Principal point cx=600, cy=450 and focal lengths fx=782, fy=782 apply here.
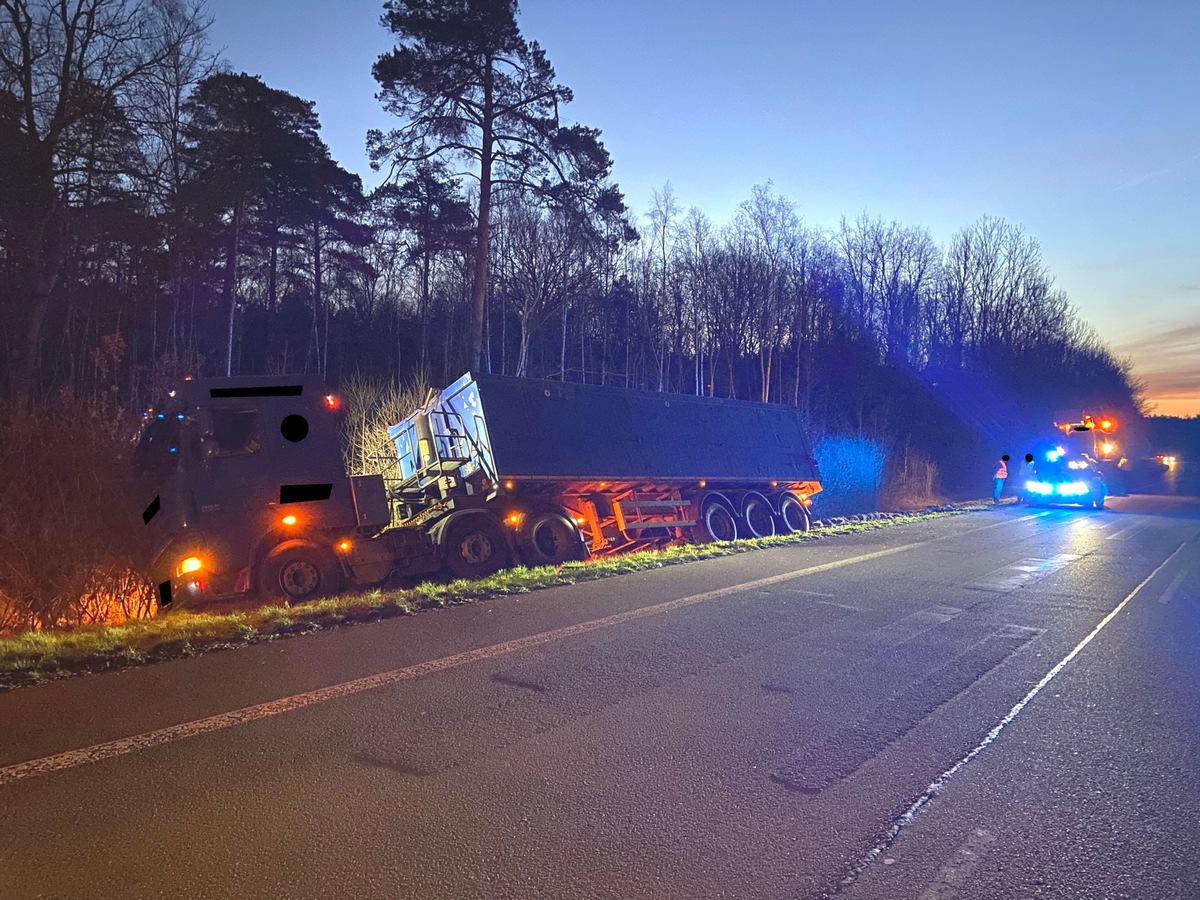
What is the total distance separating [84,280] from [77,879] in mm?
24434

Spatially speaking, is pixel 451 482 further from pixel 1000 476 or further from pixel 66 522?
pixel 1000 476

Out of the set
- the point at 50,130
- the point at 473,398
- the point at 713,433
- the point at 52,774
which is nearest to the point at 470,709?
the point at 52,774

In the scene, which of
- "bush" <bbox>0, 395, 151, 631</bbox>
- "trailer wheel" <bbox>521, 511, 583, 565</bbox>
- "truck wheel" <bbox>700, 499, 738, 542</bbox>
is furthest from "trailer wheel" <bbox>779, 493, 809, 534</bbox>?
"bush" <bbox>0, 395, 151, 631</bbox>

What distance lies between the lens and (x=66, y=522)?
853cm

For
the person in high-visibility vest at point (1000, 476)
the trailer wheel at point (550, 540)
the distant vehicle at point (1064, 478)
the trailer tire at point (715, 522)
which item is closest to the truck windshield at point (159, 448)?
the trailer wheel at point (550, 540)

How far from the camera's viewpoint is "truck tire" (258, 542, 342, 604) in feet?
29.1

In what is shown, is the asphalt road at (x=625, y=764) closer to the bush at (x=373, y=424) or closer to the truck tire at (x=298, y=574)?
the truck tire at (x=298, y=574)

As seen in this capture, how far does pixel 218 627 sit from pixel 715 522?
1086cm

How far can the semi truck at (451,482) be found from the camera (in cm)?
866

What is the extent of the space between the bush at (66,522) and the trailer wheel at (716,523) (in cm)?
1013

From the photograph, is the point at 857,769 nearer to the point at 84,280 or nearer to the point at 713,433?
the point at 713,433

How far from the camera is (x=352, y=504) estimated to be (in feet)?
31.7

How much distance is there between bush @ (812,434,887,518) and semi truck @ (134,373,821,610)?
4.99m

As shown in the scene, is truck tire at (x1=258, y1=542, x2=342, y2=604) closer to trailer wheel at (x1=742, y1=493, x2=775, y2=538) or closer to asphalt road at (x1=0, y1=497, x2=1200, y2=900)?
asphalt road at (x1=0, y1=497, x2=1200, y2=900)
